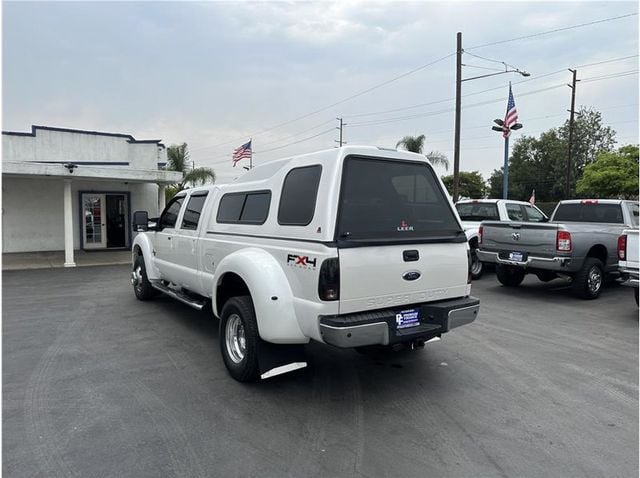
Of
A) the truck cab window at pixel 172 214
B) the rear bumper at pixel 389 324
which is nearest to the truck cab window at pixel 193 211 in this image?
the truck cab window at pixel 172 214

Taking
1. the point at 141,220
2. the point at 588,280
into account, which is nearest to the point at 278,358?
the point at 141,220

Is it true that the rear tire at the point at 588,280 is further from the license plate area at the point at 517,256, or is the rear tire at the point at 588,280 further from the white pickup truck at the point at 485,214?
the white pickup truck at the point at 485,214

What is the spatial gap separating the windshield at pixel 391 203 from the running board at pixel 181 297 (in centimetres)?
272

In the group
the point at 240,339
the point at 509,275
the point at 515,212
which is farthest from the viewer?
the point at 515,212

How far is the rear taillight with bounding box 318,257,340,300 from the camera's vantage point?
3.67 metres

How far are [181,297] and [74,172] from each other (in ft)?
30.6

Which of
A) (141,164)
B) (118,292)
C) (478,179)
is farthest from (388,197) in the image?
(478,179)

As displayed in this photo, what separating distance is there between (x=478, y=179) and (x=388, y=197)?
61969 mm

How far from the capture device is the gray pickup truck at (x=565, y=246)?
330 inches

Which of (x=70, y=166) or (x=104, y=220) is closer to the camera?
(x=70, y=166)

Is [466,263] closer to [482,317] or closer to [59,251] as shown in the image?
[482,317]

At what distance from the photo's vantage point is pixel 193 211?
6379 millimetres

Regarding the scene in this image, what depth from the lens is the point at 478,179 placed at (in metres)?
62.2

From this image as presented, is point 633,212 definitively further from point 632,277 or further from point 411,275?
point 411,275
